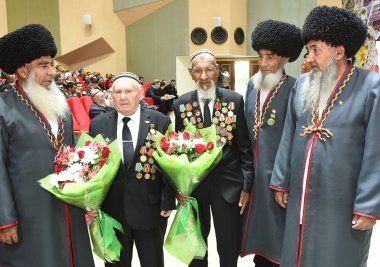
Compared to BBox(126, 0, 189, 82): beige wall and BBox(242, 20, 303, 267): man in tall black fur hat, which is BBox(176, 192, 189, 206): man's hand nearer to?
BBox(242, 20, 303, 267): man in tall black fur hat

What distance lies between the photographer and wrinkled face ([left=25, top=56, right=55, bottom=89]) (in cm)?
226

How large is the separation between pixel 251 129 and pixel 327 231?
0.85 meters

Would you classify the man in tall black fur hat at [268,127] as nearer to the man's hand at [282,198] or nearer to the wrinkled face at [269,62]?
the wrinkled face at [269,62]

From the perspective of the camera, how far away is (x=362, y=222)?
6.39 feet

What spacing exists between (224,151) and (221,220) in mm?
448

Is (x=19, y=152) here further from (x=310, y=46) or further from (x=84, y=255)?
(x=310, y=46)

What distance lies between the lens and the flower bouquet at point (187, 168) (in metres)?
2.21

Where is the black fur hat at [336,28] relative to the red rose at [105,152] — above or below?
above

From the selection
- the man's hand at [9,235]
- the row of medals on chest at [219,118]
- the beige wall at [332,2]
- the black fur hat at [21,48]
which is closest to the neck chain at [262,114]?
the row of medals on chest at [219,118]

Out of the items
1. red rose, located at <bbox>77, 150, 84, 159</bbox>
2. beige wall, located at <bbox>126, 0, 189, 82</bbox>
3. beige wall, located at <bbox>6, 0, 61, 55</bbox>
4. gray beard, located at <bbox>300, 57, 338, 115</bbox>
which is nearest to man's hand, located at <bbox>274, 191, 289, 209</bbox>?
gray beard, located at <bbox>300, 57, 338, 115</bbox>

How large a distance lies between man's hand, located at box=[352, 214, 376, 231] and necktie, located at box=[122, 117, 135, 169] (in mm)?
1246

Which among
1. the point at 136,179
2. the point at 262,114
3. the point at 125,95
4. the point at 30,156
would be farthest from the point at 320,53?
the point at 30,156

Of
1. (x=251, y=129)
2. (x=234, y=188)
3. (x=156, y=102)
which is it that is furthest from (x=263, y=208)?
(x=156, y=102)

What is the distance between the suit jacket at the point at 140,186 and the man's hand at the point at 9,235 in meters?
0.51
